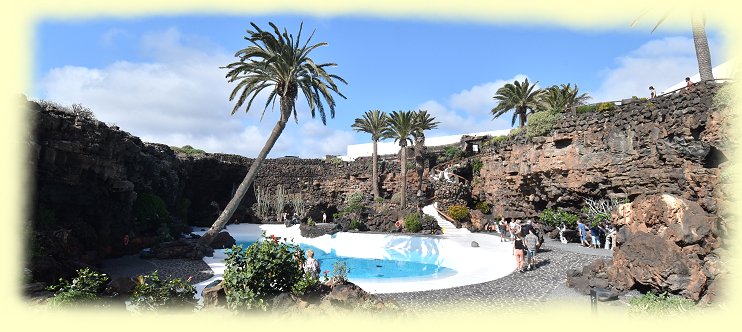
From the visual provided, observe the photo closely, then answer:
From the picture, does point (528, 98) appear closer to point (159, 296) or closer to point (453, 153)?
point (453, 153)

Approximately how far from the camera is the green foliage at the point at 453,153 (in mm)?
38719

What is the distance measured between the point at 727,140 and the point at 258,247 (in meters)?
15.1

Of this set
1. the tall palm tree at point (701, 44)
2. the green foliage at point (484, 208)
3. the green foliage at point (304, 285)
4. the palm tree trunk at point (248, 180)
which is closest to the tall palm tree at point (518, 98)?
the green foliage at point (484, 208)

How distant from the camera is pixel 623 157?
18.2m

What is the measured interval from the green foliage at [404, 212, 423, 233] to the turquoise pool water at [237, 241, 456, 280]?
4383 mm

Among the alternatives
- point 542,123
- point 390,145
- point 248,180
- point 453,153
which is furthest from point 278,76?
point 390,145

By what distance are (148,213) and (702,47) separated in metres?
26.3

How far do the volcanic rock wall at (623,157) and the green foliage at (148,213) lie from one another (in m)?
21.0

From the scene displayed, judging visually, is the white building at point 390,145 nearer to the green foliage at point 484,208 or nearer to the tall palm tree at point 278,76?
the green foliage at point 484,208

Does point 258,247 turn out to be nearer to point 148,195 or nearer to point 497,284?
point 497,284

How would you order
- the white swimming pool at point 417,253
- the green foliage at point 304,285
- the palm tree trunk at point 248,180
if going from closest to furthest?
the green foliage at point 304,285 < the white swimming pool at point 417,253 < the palm tree trunk at point 248,180

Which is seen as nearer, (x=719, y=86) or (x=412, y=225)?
(x=719, y=86)

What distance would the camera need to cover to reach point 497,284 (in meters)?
11.5

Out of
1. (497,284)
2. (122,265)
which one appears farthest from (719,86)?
(122,265)
